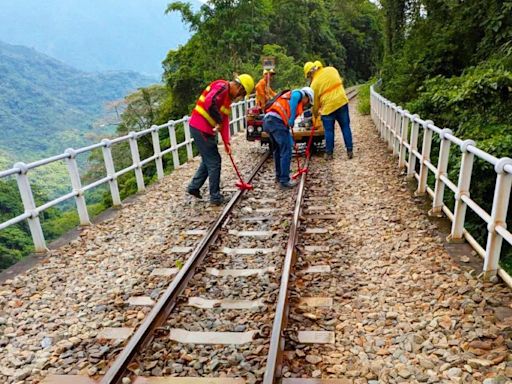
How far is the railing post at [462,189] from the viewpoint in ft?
15.8

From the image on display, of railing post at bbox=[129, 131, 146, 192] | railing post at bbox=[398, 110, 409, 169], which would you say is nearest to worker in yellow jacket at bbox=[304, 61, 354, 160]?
railing post at bbox=[398, 110, 409, 169]

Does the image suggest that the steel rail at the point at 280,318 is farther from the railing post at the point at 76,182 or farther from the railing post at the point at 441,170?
the railing post at the point at 76,182

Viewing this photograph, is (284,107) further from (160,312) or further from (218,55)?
(218,55)

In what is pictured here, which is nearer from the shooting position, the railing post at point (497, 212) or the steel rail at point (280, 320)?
the steel rail at point (280, 320)

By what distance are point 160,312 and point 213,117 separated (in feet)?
12.2

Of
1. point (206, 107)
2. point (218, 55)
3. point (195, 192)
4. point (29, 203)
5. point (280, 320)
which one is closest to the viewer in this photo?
point (280, 320)

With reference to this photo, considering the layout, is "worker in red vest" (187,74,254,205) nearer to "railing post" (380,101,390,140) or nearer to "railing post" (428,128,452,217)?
"railing post" (428,128,452,217)

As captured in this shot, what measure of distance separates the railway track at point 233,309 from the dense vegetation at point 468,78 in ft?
7.64

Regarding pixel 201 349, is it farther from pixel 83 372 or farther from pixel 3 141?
pixel 3 141

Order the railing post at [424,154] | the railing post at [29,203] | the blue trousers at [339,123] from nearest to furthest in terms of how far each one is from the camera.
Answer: the railing post at [29,203], the railing post at [424,154], the blue trousers at [339,123]

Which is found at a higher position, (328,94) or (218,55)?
(218,55)

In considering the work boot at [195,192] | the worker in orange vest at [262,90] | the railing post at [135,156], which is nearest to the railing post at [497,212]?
the work boot at [195,192]

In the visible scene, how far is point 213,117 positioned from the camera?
7.00 m

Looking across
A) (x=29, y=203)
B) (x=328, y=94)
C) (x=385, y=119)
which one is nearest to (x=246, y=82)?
(x=328, y=94)
